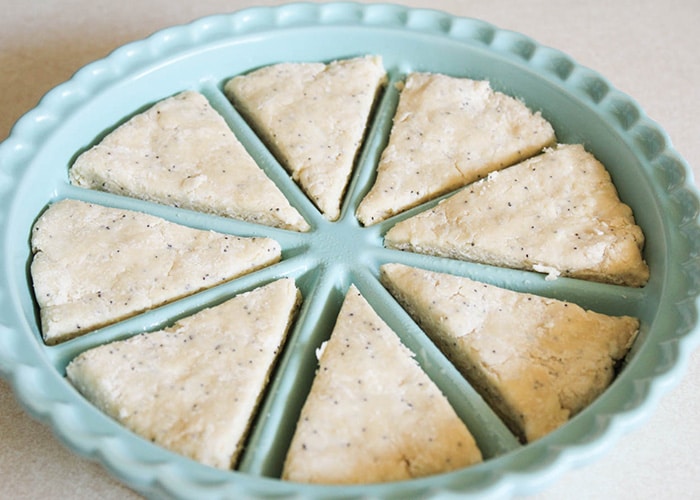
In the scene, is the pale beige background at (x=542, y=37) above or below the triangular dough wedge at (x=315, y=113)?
above

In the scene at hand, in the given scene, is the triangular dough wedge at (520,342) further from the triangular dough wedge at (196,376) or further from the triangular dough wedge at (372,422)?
the triangular dough wedge at (196,376)

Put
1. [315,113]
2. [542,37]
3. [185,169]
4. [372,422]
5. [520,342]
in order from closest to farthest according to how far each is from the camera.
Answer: [372,422], [520,342], [185,169], [315,113], [542,37]

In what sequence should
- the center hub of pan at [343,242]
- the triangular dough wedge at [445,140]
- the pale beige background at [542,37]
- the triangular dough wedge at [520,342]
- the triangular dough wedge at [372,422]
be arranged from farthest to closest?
the pale beige background at [542,37], the triangular dough wedge at [445,140], the center hub of pan at [343,242], the triangular dough wedge at [520,342], the triangular dough wedge at [372,422]

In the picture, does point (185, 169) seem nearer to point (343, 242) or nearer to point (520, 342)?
point (343, 242)

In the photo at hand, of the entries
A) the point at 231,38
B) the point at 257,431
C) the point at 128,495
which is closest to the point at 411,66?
the point at 231,38

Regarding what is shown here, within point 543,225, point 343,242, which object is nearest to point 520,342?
point 543,225

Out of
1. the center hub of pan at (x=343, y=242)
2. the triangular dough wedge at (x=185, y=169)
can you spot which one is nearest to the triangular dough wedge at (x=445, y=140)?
the center hub of pan at (x=343, y=242)

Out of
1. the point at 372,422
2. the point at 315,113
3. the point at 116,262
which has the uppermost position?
the point at 315,113
